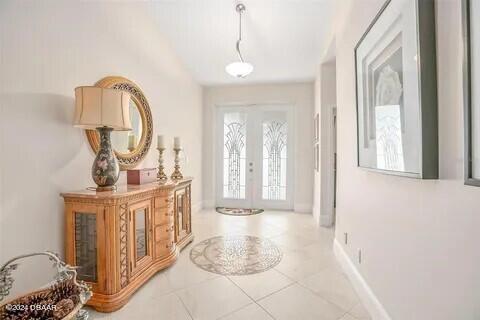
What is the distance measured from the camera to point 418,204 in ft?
3.82

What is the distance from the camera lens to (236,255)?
2721 millimetres

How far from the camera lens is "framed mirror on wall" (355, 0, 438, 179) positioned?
1019mm

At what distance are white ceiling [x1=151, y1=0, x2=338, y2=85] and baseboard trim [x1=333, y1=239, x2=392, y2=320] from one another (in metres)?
2.86

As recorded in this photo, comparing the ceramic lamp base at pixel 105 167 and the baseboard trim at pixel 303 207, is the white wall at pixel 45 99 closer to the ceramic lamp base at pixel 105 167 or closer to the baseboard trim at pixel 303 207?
the ceramic lamp base at pixel 105 167

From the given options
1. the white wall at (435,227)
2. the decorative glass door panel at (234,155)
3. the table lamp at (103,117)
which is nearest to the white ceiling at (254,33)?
the decorative glass door panel at (234,155)

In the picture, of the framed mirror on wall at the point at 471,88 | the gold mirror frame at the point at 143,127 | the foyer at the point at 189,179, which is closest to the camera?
the framed mirror on wall at the point at 471,88

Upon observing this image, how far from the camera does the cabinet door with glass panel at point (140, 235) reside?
200 cm

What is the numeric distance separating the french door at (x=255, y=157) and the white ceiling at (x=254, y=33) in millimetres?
909

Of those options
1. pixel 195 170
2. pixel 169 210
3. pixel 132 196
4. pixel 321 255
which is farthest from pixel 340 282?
pixel 195 170

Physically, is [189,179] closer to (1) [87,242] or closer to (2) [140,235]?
(2) [140,235]

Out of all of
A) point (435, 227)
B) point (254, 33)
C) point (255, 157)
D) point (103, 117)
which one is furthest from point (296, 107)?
point (435, 227)

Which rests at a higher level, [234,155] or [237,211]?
[234,155]

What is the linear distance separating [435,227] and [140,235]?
2121 mm

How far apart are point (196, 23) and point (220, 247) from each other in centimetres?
306
